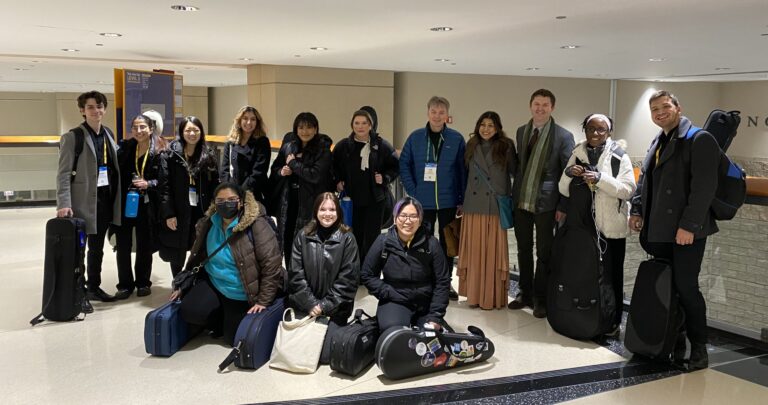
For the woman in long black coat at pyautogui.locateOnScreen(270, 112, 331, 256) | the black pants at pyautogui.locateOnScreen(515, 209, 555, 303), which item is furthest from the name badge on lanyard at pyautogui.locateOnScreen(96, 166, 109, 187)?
the black pants at pyautogui.locateOnScreen(515, 209, 555, 303)

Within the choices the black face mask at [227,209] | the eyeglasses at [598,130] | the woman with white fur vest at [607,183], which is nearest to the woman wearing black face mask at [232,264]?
the black face mask at [227,209]

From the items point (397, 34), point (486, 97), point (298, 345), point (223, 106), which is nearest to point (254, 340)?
point (298, 345)

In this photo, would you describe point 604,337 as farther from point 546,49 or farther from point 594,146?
point 546,49

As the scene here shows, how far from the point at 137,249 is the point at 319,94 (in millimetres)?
7340

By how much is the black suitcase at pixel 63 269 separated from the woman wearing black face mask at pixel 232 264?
3.17 ft

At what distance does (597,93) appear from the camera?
49.7 ft

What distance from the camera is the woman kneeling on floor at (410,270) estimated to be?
4.05 metres

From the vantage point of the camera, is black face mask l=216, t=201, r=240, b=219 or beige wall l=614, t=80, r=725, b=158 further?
beige wall l=614, t=80, r=725, b=158

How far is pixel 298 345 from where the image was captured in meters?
3.73

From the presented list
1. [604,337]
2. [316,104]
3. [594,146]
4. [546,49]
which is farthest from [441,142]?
[316,104]

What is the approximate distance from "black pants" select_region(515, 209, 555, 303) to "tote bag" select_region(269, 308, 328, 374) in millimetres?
1781

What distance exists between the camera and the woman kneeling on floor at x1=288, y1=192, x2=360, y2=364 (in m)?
3.95

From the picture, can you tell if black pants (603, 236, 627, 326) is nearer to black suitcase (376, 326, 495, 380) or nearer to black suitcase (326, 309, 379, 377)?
black suitcase (376, 326, 495, 380)

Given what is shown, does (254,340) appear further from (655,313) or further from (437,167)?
(655,313)
